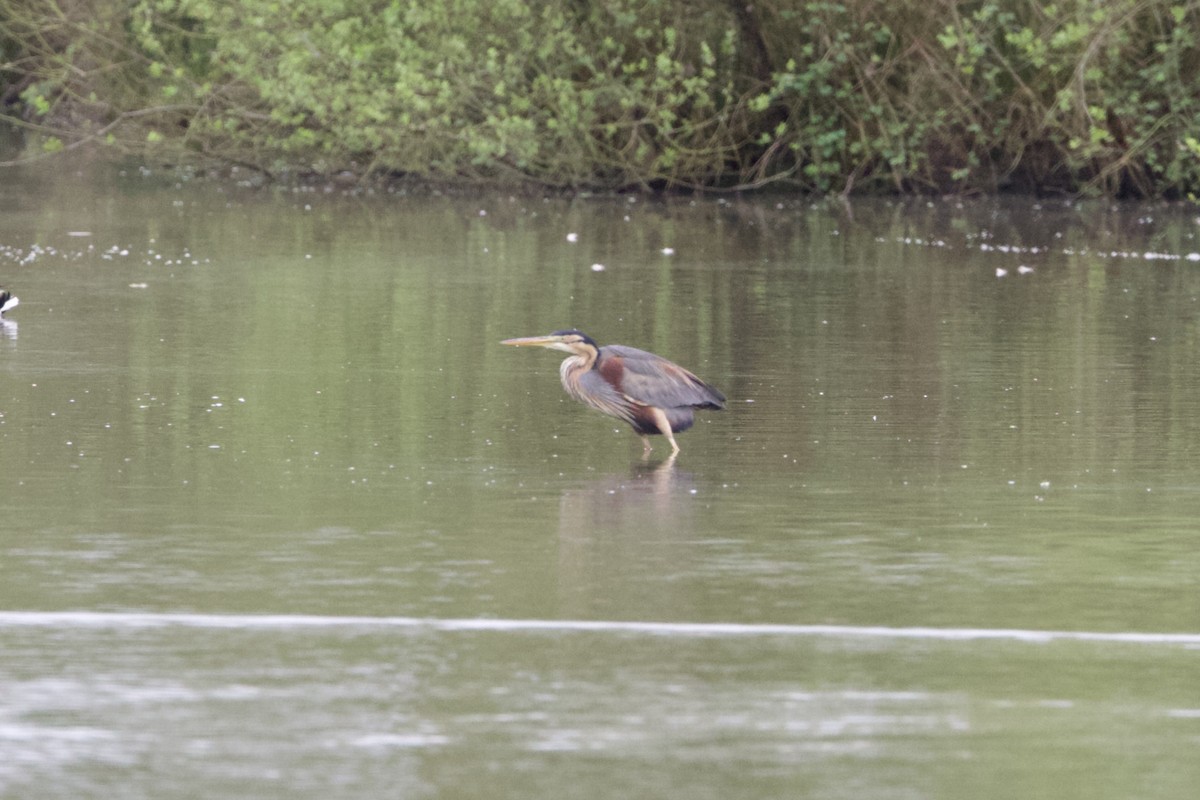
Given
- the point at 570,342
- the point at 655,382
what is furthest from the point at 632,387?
the point at 570,342

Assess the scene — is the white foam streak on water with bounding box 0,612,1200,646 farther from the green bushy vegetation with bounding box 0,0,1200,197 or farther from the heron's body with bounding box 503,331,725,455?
the green bushy vegetation with bounding box 0,0,1200,197

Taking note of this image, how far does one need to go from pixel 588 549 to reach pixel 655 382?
7.16ft

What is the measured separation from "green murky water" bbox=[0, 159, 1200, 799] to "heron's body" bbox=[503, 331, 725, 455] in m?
0.17

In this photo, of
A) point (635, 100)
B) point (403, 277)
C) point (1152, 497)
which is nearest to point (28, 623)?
point (1152, 497)

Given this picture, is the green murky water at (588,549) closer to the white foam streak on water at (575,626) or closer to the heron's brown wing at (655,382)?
the white foam streak on water at (575,626)

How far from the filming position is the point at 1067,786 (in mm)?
5074

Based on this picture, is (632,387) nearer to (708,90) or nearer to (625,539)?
(625,539)

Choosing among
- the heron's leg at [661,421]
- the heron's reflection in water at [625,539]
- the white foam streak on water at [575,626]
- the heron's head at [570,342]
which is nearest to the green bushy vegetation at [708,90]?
the heron's head at [570,342]

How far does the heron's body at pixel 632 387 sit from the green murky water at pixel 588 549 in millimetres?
167

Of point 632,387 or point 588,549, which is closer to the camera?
point 588,549

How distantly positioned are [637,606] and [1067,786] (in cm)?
182

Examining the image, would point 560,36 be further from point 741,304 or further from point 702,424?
point 702,424

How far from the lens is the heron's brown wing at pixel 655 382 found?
376 inches

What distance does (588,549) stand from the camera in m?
7.51
